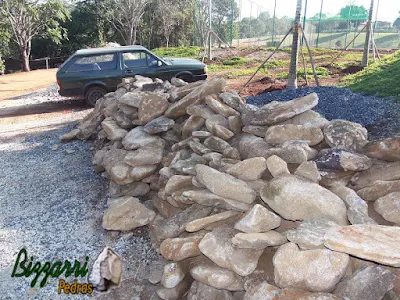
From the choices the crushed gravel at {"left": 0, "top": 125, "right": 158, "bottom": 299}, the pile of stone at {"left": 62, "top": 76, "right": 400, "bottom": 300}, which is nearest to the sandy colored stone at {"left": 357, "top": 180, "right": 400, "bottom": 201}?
the pile of stone at {"left": 62, "top": 76, "right": 400, "bottom": 300}

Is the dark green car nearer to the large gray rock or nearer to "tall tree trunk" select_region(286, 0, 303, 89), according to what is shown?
"tall tree trunk" select_region(286, 0, 303, 89)

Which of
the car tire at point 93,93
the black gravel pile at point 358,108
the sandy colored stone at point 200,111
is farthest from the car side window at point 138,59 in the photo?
the sandy colored stone at point 200,111

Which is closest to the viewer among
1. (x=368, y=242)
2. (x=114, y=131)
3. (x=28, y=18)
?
(x=368, y=242)

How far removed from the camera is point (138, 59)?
34.3 feet

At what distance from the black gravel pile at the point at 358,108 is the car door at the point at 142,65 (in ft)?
15.7

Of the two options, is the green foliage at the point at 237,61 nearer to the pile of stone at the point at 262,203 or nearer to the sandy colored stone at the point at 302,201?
the pile of stone at the point at 262,203

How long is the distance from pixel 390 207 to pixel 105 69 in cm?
914

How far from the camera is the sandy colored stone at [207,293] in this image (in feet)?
9.57

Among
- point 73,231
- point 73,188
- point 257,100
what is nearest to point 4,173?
point 73,188

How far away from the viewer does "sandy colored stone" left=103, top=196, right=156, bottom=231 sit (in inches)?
163

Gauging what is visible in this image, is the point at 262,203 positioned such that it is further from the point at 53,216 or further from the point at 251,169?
the point at 53,216

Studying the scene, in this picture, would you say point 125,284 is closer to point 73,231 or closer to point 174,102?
point 73,231

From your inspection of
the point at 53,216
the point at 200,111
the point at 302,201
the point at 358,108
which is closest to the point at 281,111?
the point at 200,111

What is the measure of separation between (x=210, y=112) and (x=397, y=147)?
2.44m
